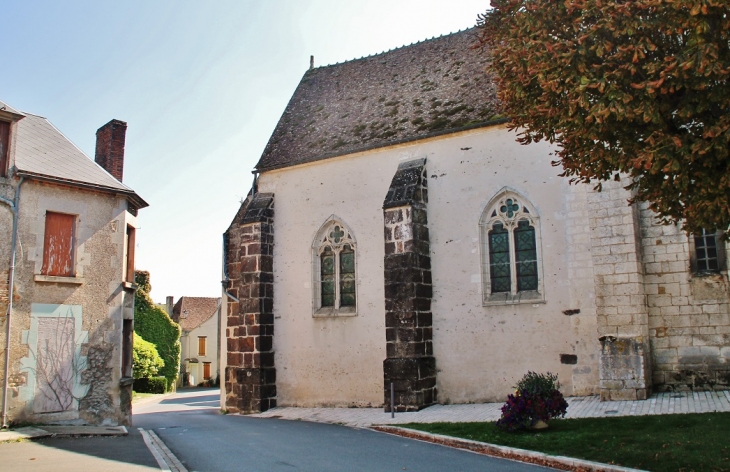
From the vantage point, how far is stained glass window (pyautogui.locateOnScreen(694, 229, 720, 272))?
1230 cm

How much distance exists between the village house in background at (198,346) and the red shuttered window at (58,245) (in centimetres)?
3185

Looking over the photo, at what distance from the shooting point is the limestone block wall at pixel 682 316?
11930mm

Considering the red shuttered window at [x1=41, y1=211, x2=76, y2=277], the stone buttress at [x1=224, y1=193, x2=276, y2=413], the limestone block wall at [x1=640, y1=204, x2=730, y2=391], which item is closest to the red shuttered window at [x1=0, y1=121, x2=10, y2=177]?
the red shuttered window at [x1=41, y1=211, x2=76, y2=277]

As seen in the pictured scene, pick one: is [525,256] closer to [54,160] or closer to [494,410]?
[494,410]

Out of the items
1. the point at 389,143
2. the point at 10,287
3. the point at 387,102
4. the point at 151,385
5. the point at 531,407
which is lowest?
Result: the point at 151,385

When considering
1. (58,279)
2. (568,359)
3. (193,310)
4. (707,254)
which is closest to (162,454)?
(58,279)

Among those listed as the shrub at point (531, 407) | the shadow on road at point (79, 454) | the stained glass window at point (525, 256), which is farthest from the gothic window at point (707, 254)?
the shadow on road at point (79, 454)

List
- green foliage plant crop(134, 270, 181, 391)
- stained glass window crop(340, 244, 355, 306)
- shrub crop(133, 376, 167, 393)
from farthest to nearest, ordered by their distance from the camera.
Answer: green foliage plant crop(134, 270, 181, 391), shrub crop(133, 376, 167, 393), stained glass window crop(340, 244, 355, 306)

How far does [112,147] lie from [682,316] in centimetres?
1395

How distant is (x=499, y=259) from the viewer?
1438cm

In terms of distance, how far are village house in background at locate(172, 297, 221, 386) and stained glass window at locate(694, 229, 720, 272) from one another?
36.9 m

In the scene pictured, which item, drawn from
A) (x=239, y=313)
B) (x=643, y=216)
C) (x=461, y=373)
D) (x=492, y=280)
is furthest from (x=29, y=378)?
(x=643, y=216)

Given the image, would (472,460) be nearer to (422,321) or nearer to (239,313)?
(422,321)

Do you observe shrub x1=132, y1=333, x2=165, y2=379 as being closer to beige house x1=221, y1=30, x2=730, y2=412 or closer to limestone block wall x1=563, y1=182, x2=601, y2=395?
beige house x1=221, y1=30, x2=730, y2=412
